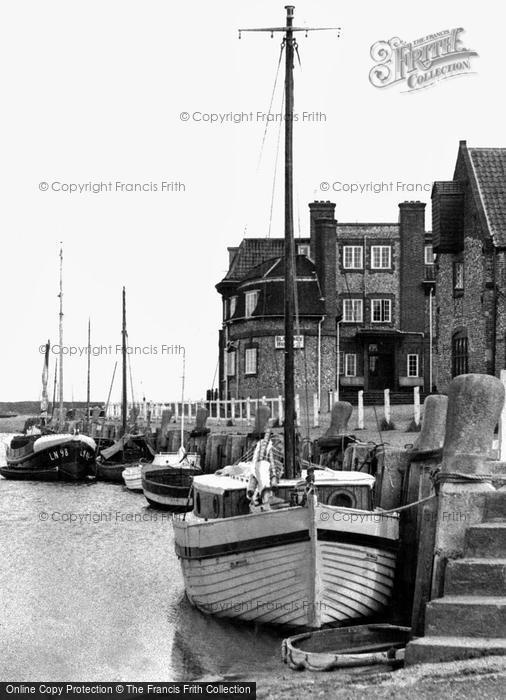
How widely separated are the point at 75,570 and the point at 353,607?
993cm

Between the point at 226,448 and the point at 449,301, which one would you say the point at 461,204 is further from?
the point at 226,448

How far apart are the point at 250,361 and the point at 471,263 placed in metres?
19.1

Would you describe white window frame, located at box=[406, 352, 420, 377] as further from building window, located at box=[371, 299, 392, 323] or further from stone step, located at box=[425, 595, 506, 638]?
stone step, located at box=[425, 595, 506, 638]

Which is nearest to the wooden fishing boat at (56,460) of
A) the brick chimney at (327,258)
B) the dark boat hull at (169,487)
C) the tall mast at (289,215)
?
the brick chimney at (327,258)

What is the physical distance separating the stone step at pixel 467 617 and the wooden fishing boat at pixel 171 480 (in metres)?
23.5

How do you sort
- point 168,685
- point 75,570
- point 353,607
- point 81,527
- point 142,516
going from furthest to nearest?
point 142,516 → point 81,527 → point 75,570 → point 353,607 → point 168,685

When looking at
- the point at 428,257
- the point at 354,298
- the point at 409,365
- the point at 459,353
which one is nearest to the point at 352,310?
the point at 354,298

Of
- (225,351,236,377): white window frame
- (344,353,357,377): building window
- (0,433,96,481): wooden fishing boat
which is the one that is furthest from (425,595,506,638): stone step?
(344,353,357,377): building window

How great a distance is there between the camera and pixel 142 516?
116 feet

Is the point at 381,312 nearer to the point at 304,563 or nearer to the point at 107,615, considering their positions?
the point at 107,615

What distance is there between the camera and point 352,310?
59938mm

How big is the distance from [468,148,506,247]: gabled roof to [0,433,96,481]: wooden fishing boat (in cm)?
2556

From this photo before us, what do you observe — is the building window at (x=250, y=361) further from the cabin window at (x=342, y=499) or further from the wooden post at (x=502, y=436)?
the wooden post at (x=502, y=436)

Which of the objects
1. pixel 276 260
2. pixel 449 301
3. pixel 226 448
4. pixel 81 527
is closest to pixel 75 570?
pixel 81 527
